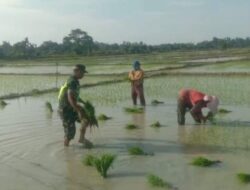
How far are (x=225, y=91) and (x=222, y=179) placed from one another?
8.31 m

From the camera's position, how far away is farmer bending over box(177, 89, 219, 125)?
27.4ft

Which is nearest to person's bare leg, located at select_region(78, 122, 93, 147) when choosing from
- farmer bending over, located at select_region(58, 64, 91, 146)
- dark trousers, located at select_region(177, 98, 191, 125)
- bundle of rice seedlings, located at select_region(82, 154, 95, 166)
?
farmer bending over, located at select_region(58, 64, 91, 146)

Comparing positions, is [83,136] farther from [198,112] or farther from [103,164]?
[198,112]

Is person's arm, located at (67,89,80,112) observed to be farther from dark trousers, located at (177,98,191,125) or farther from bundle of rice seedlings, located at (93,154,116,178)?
dark trousers, located at (177,98,191,125)

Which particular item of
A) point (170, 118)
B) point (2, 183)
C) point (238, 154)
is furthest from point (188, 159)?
point (170, 118)

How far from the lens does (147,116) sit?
32.8 feet

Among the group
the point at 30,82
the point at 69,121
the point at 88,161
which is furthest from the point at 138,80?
the point at 30,82

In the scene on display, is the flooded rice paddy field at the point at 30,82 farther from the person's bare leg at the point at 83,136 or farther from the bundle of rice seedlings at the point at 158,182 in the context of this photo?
the bundle of rice seedlings at the point at 158,182

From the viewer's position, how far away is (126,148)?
6.93m

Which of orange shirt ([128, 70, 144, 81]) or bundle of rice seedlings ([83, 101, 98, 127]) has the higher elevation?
orange shirt ([128, 70, 144, 81])

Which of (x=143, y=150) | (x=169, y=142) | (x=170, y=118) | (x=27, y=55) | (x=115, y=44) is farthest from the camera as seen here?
(x=115, y=44)

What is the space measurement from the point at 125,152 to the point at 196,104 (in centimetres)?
228

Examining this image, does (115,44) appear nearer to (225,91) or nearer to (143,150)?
(225,91)

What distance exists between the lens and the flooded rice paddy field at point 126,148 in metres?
5.25
